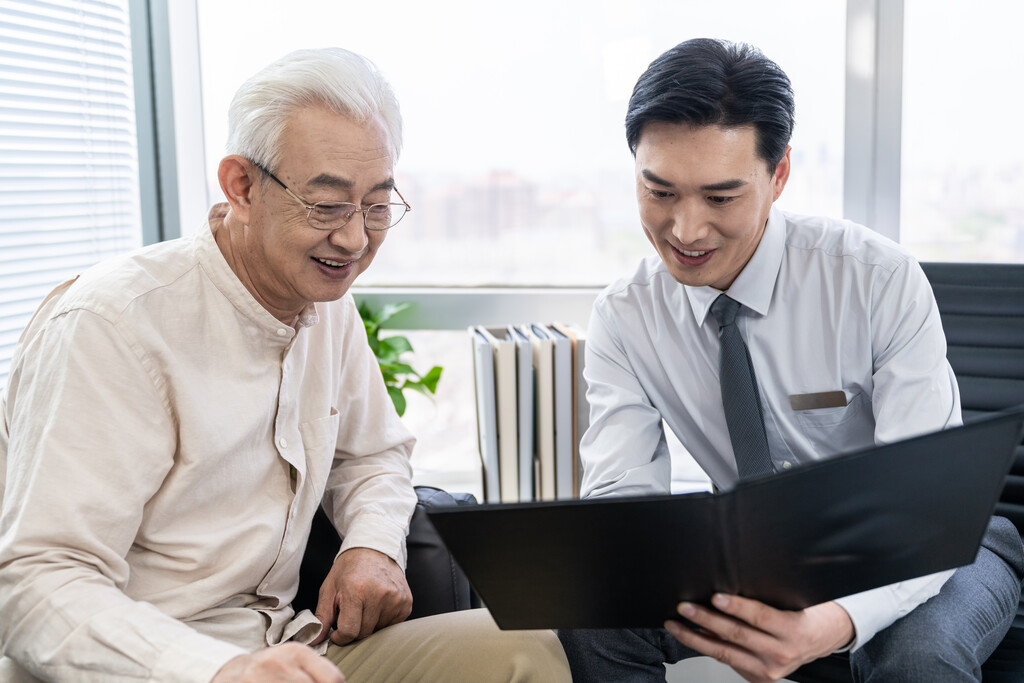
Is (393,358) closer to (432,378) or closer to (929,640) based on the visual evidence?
(432,378)

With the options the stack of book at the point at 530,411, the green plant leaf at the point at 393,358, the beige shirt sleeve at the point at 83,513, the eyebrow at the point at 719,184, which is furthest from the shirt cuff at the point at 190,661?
the green plant leaf at the point at 393,358

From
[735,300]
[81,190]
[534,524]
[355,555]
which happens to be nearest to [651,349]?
[735,300]

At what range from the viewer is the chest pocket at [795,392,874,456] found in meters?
1.52

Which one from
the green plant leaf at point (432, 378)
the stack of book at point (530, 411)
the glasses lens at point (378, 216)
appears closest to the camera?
the glasses lens at point (378, 216)

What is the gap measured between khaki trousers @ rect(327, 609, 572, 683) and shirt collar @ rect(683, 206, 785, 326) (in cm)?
65

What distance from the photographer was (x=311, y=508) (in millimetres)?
1369

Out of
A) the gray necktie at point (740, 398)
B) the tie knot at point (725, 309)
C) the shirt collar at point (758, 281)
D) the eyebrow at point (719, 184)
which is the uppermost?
the eyebrow at point (719, 184)

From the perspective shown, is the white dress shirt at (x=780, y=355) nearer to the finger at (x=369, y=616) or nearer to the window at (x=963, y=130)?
the finger at (x=369, y=616)

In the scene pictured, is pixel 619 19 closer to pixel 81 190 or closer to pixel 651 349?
pixel 651 349

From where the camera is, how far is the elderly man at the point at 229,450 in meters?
1.00

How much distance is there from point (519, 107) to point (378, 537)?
1.36 metres

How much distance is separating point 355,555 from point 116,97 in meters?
1.47

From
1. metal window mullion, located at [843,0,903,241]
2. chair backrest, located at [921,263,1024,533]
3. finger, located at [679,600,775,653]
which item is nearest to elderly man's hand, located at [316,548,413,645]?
finger, located at [679,600,775,653]

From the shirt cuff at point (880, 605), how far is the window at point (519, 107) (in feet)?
4.15
